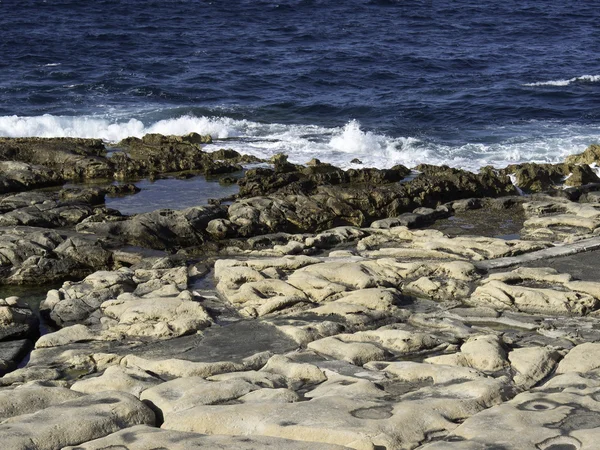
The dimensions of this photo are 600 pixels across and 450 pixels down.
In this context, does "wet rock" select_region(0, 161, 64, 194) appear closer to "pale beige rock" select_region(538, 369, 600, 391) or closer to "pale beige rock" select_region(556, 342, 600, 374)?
"pale beige rock" select_region(556, 342, 600, 374)

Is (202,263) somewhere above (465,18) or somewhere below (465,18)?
below

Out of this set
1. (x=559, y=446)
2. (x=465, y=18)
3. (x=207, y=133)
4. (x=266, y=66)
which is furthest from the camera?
(x=465, y=18)

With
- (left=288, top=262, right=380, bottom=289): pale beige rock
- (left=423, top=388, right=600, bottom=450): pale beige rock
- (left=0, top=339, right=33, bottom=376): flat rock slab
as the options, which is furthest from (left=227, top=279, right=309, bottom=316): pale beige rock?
(left=423, top=388, right=600, bottom=450): pale beige rock

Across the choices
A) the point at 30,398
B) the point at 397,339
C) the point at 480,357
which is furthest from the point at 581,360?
the point at 30,398

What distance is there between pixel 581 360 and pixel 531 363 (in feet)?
2.68

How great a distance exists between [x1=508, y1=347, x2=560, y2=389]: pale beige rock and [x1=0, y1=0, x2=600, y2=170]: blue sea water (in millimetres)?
18474

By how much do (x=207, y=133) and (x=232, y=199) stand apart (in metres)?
9.90

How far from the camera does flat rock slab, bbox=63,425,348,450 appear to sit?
10.9 metres

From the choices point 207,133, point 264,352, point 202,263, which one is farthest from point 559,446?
point 207,133

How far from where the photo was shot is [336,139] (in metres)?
35.7

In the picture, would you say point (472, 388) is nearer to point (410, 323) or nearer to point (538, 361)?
point (538, 361)

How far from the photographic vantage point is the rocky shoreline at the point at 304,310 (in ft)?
39.0

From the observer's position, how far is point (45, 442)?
446 inches

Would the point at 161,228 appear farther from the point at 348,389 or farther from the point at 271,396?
the point at 348,389
